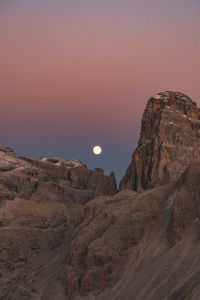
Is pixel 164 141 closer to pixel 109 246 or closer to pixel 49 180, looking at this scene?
pixel 49 180

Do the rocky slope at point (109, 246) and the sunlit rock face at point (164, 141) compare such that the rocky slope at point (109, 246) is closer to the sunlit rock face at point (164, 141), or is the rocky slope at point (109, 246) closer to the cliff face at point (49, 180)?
the cliff face at point (49, 180)

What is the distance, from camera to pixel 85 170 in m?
187

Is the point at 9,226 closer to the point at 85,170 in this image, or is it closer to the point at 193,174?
the point at 193,174

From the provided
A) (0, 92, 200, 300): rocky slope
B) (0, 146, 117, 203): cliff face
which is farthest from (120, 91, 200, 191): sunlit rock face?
(0, 92, 200, 300): rocky slope

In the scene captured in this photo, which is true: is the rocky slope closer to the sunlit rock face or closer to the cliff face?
the cliff face

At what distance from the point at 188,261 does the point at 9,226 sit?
41.2 metres

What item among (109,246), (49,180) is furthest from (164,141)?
(109,246)

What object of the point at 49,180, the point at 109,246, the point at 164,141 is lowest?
the point at 109,246

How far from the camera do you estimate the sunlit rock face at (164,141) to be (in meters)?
153

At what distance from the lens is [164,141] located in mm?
155750

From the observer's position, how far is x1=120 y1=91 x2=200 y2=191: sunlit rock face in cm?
15325

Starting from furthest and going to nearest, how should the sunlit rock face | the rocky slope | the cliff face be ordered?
the sunlit rock face < the cliff face < the rocky slope

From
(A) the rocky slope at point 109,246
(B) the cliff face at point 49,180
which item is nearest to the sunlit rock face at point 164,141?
(B) the cliff face at point 49,180

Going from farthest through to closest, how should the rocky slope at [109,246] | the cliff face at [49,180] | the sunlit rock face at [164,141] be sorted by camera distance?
1. the sunlit rock face at [164,141]
2. the cliff face at [49,180]
3. the rocky slope at [109,246]
